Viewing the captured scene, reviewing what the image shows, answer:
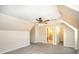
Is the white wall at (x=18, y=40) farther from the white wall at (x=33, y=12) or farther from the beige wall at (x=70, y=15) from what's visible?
the beige wall at (x=70, y=15)

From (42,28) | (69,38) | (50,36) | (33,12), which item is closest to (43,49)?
(50,36)

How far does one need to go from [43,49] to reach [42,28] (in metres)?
0.42

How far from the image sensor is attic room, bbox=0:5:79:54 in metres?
2.08

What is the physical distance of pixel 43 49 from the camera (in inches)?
84.3

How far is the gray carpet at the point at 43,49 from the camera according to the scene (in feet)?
6.54

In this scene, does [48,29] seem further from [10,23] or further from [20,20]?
[10,23]

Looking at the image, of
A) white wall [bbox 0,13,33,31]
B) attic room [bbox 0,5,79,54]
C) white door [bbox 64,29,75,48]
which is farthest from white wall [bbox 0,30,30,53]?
white door [bbox 64,29,75,48]

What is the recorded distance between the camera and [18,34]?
2.20 meters

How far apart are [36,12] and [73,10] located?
26.7 inches

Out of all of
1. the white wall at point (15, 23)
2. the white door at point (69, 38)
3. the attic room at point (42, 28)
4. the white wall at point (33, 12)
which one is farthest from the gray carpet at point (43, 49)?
the white wall at point (33, 12)

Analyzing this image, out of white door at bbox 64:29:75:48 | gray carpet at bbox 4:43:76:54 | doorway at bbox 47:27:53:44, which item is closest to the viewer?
gray carpet at bbox 4:43:76:54

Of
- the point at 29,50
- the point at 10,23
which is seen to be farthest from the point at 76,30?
the point at 10,23

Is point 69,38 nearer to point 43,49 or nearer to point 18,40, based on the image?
point 43,49

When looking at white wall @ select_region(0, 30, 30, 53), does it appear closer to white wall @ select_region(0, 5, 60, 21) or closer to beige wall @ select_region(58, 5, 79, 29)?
white wall @ select_region(0, 5, 60, 21)
